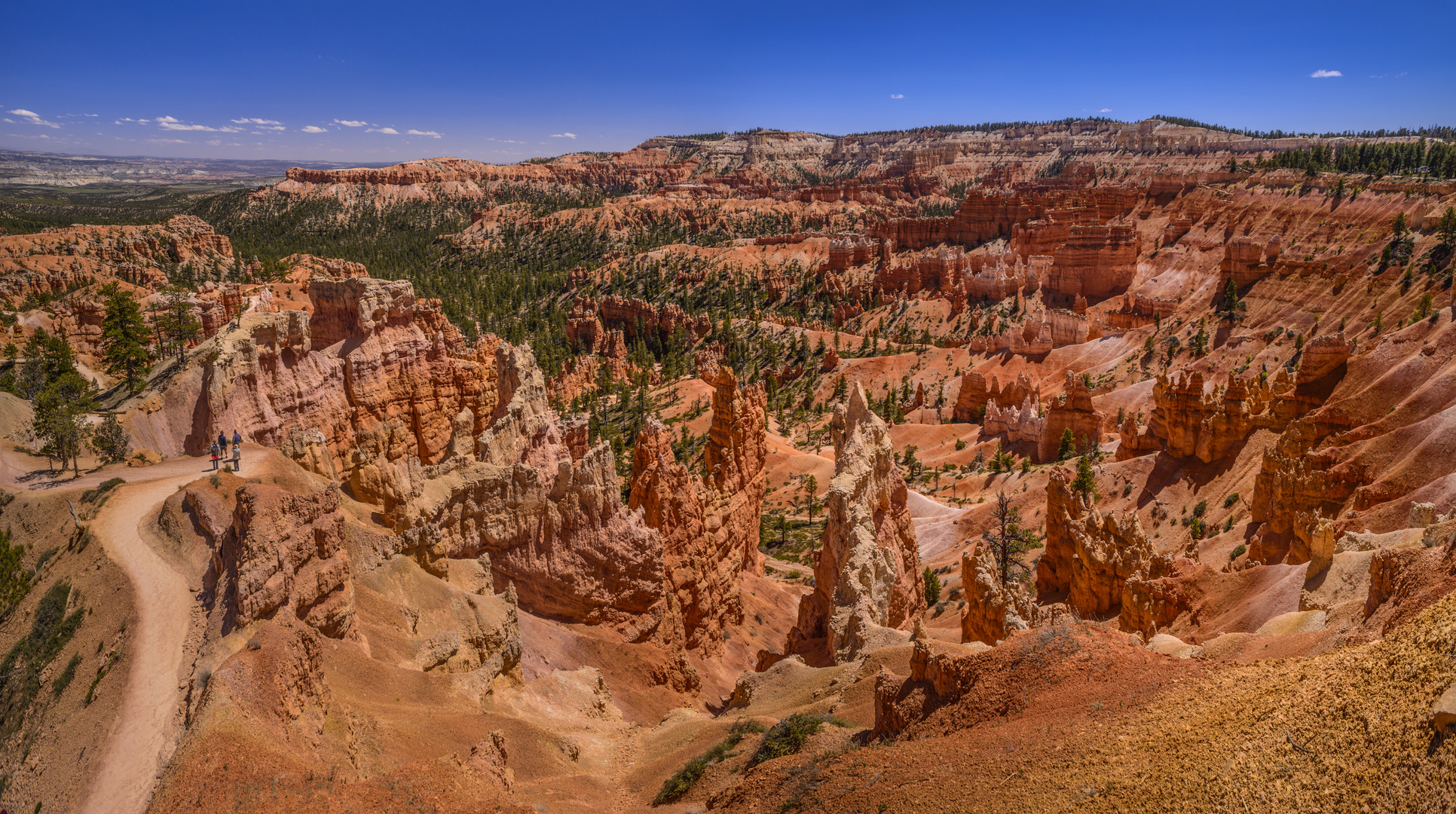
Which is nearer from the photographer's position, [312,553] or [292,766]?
[292,766]

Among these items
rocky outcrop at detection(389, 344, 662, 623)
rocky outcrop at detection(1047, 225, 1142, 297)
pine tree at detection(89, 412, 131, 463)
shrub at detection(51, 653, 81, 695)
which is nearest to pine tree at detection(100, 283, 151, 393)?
pine tree at detection(89, 412, 131, 463)

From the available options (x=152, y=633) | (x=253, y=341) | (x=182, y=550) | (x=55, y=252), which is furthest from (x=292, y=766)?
(x=55, y=252)

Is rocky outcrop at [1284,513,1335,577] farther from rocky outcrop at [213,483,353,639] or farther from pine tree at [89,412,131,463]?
pine tree at [89,412,131,463]

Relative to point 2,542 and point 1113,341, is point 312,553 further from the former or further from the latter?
point 1113,341

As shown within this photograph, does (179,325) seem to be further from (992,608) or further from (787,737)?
(992,608)

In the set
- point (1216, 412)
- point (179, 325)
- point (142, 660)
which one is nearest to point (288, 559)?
point (142, 660)

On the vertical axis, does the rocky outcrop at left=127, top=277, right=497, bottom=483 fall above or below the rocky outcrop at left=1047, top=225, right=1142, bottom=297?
below
